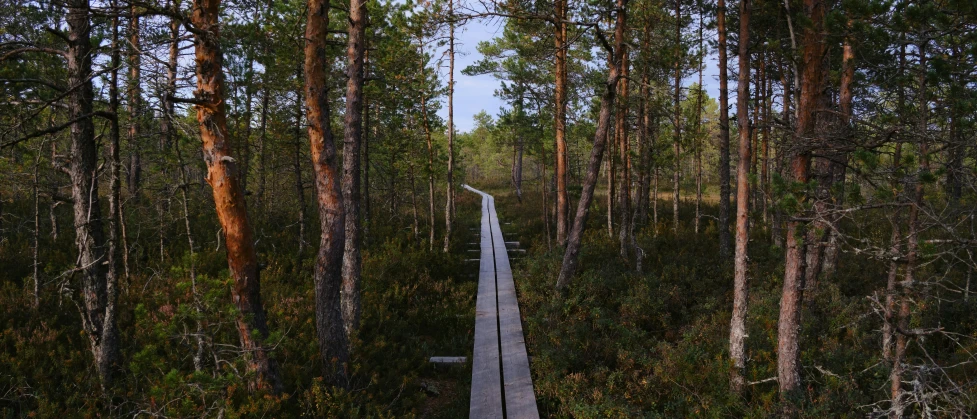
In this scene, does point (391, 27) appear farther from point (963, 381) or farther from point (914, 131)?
point (963, 381)

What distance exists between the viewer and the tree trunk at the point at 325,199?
7.09 m

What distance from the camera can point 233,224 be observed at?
18.5ft

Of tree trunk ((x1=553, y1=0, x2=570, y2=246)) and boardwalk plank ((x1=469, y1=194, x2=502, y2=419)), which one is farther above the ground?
tree trunk ((x1=553, y1=0, x2=570, y2=246))

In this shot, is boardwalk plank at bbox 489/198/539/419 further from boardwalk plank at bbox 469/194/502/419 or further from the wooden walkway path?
boardwalk plank at bbox 469/194/502/419

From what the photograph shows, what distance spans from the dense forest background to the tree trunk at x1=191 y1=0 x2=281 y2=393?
0.03m

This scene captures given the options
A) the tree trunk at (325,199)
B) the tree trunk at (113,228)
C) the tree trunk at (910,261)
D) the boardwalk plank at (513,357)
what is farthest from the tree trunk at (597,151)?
the tree trunk at (113,228)

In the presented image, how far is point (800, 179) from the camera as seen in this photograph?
239 inches

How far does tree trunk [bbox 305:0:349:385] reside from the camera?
7086mm

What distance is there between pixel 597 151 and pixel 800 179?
5800 millimetres

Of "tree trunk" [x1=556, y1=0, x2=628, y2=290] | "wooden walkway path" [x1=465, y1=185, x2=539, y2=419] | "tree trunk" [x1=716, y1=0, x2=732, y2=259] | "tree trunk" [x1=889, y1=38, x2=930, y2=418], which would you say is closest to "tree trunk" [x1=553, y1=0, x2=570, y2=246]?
"tree trunk" [x1=556, y1=0, x2=628, y2=290]

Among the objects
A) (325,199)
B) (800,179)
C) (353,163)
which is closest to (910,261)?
(800,179)

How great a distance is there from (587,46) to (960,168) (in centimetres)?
1490

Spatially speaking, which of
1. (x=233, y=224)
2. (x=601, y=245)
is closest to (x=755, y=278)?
(x=601, y=245)

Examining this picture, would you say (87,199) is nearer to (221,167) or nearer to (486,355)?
(221,167)
